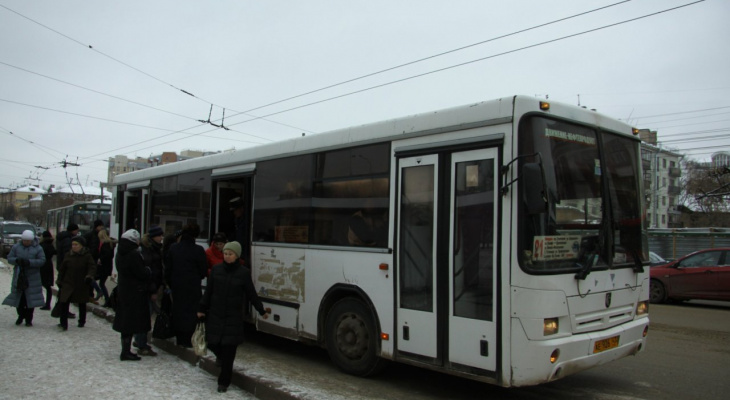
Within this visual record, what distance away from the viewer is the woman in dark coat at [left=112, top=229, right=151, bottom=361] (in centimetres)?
706

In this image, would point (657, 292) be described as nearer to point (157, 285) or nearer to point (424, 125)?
point (424, 125)

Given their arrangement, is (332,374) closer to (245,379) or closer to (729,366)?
(245,379)

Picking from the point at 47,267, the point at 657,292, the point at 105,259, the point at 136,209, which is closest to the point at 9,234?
the point at 136,209

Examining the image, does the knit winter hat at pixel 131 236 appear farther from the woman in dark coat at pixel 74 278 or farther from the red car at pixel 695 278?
the red car at pixel 695 278

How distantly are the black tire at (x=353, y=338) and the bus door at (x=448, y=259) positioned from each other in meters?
0.51

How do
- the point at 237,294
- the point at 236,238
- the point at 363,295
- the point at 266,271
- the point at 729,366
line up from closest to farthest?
1. the point at 237,294
2. the point at 363,295
3. the point at 729,366
4. the point at 266,271
5. the point at 236,238

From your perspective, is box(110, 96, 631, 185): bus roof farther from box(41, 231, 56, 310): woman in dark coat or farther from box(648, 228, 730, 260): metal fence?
box(648, 228, 730, 260): metal fence

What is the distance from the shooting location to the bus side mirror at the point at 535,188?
15.9 feet

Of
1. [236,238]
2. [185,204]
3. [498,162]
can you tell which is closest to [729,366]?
[498,162]

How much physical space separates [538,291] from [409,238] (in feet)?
5.26

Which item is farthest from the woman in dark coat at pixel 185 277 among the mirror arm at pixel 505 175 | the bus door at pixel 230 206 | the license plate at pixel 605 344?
the license plate at pixel 605 344

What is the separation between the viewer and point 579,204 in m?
5.32

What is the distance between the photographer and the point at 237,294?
590 centimetres

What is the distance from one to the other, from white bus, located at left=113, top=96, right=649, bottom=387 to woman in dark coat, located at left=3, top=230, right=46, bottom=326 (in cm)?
482
